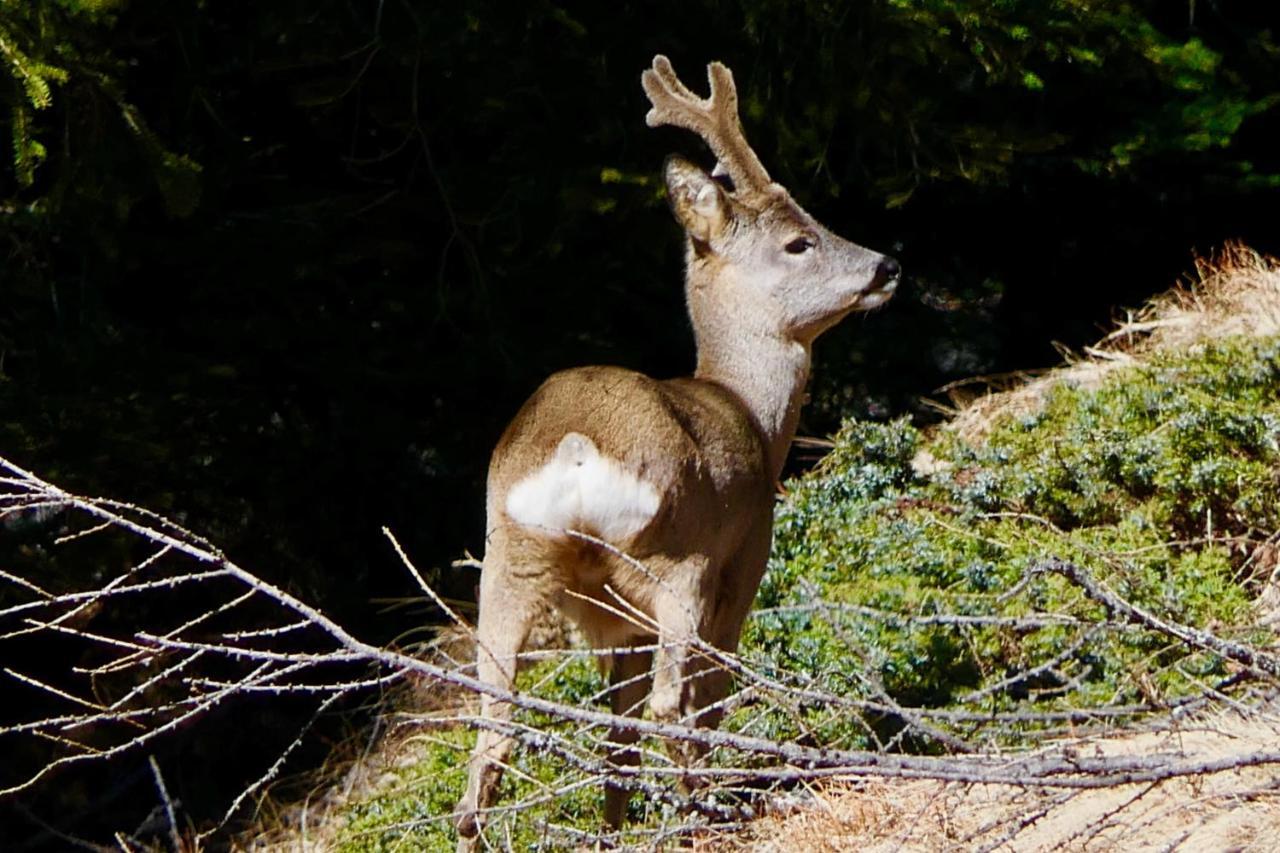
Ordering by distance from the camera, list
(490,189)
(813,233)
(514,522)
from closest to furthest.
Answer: (514,522)
(813,233)
(490,189)

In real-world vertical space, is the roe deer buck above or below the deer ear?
below

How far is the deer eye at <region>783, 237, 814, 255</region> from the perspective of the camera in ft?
20.3

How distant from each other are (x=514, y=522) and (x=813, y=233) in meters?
1.93

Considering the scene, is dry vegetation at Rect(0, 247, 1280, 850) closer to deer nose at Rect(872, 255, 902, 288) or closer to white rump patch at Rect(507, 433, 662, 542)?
white rump patch at Rect(507, 433, 662, 542)

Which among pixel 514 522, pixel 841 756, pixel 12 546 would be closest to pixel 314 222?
pixel 12 546

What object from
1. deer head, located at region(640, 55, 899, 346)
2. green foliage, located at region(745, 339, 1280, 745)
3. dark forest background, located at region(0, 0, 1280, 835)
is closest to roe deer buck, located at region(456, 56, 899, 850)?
deer head, located at region(640, 55, 899, 346)

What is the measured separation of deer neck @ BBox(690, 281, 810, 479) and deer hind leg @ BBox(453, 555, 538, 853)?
1216 mm

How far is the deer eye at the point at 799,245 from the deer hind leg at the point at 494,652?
5.87 feet

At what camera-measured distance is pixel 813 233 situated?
6.22m

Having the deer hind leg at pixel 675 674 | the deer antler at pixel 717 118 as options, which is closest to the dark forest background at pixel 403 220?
the deer antler at pixel 717 118

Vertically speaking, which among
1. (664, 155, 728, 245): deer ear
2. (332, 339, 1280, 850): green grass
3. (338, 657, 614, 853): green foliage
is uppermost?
(664, 155, 728, 245): deer ear

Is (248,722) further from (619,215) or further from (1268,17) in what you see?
(1268,17)

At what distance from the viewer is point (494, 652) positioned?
16.1 feet

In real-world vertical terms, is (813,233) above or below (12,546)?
above
